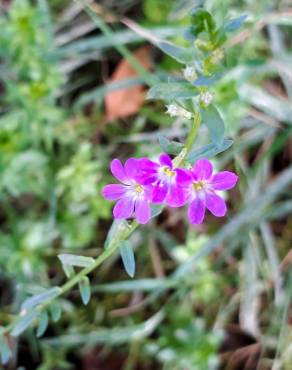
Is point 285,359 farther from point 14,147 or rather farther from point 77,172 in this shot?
point 14,147

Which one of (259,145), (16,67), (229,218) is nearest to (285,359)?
(229,218)

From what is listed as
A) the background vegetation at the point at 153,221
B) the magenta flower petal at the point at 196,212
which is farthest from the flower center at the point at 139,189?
the background vegetation at the point at 153,221

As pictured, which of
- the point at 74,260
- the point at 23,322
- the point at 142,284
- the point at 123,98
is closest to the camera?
the point at 74,260

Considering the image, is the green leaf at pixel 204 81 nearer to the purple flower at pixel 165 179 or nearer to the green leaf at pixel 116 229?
the purple flower at pixel 165 179

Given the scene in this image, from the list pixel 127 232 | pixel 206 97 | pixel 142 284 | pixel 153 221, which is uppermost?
pixel 206 97

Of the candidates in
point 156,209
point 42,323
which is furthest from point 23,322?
point 156,209

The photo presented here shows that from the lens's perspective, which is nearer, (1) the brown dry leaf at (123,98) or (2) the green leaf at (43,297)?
(2) the green leaf at (43,297)

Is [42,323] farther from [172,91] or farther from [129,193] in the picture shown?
[172,91]

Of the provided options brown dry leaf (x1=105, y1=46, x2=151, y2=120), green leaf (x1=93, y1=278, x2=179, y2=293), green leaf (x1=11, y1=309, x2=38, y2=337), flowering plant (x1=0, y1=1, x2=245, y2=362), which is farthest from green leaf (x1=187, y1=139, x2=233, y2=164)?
brown dry leaf (x1=105, y1=46, x2=151, y2=120)
